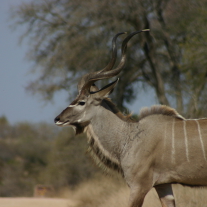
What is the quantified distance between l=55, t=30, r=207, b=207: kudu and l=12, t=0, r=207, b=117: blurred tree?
527 centimetres

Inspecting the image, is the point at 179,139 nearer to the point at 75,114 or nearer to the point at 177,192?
the point at 75,114

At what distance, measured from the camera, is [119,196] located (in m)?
6.93

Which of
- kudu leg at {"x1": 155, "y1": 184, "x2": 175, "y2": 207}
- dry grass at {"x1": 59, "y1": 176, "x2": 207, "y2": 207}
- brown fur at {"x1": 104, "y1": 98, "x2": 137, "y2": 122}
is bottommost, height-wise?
dry grass at {"x1": 59, "y1": 176, "x2": 207, "y2": 207}

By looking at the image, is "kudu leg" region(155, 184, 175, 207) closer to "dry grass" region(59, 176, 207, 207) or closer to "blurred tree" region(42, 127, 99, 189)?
"dry grass" region(59, 176, 207, 207)

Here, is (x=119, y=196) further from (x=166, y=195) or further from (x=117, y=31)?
(x=117, y=31)

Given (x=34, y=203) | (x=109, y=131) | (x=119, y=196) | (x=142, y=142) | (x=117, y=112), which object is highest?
(x=117, y=112)

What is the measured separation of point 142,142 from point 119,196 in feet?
8.16

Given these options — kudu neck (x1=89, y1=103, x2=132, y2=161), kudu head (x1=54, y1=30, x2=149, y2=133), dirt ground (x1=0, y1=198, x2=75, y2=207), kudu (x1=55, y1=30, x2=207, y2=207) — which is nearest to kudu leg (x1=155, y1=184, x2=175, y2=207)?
kudu (x1=55, y1=30, x2=207, y2=207)

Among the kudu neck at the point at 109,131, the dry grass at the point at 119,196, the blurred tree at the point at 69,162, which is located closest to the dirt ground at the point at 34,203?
the dry grass at the point at 119,196

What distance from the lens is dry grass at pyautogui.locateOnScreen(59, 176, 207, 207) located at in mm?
5827

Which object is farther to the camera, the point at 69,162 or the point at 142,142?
the point at 69,162

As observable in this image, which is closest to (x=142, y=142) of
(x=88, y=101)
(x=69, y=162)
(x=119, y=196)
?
(x=88, y=101)

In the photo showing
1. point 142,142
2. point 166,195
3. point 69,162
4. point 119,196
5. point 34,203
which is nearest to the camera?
point 142,142

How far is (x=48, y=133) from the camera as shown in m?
31.1
